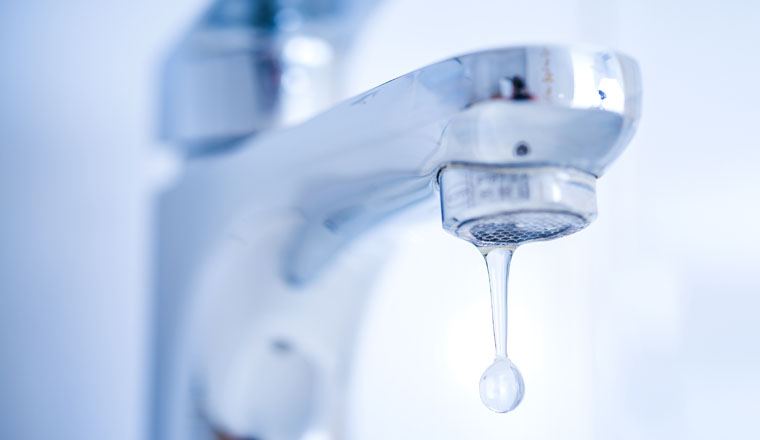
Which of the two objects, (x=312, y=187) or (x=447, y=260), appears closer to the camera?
(x=312, y=187)

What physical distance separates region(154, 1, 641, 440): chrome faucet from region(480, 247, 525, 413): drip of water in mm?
13

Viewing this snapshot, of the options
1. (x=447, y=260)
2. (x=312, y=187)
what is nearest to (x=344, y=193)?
(x=312, y=187)

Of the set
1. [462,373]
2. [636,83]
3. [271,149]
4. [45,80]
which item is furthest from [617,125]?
[45,80]

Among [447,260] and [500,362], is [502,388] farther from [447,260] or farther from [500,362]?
[447,260]

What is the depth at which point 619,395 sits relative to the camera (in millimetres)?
485

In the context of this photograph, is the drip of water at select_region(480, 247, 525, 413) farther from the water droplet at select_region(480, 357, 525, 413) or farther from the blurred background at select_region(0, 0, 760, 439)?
the blurred background at select_region(0, 0, 760, 439)

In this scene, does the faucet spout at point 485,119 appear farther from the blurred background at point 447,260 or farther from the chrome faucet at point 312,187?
the blurred background at point 447,260

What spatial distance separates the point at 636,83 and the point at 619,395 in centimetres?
33

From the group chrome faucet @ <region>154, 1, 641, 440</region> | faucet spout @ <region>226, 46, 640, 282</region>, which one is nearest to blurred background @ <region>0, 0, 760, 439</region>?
chrome faucet @ <region>154, 1, 641, 440</region>

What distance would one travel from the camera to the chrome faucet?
0.20 metres

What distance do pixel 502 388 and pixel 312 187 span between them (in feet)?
0.33

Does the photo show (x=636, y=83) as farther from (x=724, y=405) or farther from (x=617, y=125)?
(x=724, y=405)

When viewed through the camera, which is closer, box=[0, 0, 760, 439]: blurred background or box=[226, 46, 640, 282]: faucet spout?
box=[226, 46, 640, 282]: faucet spout

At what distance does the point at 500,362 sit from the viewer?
0.78ft
